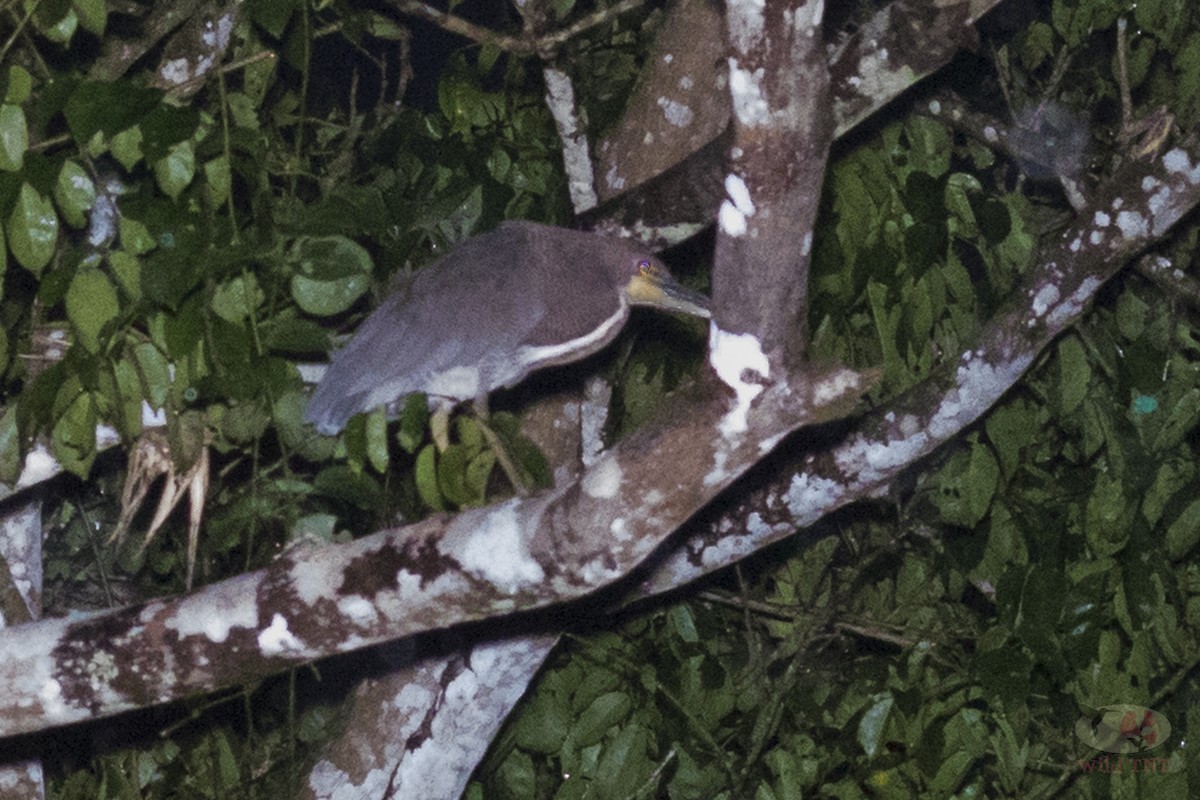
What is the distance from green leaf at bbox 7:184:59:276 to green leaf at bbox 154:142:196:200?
139mm

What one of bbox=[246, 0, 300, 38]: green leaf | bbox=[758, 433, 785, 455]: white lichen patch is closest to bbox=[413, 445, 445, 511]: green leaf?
bbox=[758, 433, 785, 455]: white lichen patch

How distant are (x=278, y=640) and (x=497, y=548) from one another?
299 millimetres

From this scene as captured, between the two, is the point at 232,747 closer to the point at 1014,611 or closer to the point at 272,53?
the point at 272,53

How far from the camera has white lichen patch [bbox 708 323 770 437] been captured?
4.13 ft

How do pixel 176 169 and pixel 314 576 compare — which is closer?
pixel 314 576

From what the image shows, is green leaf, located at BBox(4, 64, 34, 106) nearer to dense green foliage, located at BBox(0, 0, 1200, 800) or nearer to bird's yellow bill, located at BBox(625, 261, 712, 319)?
dense green foliage, located at BBox(0, 0, 1200, 800)

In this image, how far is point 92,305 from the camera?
5.27 ft

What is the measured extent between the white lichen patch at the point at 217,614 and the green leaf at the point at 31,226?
45 centimetres

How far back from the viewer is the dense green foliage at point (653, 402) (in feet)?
5.44

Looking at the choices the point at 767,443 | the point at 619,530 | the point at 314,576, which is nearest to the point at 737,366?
the point at 767,443

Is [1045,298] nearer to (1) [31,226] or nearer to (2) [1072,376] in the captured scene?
(2) [1072,376]

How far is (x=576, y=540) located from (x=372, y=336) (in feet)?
2.13

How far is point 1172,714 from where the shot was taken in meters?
2.29

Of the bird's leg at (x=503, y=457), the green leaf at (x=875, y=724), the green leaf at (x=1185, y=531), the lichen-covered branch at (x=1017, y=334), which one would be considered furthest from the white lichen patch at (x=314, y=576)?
the green leaf at (x=1185, y=531)
